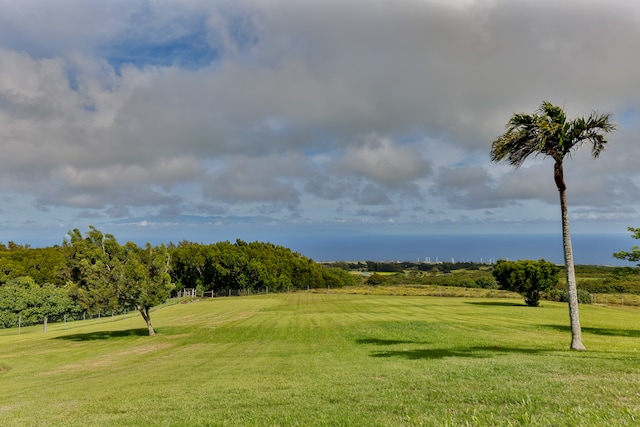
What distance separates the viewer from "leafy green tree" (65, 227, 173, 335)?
3017 cm

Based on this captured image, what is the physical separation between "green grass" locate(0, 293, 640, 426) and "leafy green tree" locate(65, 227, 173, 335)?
3.21 metres

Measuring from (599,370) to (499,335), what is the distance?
1468 centimetres

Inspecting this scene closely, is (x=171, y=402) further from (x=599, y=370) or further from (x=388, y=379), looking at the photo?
(x=599, y=370)

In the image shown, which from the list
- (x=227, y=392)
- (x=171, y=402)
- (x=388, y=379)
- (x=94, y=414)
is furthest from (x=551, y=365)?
(x=94, y=414)

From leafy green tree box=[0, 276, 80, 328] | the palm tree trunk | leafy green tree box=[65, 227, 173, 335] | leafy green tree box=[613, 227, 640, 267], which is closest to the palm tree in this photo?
the palm tree trunk

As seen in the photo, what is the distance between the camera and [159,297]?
31031 millimetres

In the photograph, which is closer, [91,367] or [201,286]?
[91,367]

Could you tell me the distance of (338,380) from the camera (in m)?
12.4

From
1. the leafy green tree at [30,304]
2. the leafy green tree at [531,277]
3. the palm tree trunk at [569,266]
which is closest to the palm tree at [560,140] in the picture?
the palm tree trunk at [569,266]

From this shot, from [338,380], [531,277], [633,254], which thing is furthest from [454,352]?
[531,277]

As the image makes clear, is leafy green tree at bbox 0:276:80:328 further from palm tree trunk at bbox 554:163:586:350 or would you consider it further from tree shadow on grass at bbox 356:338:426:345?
palm tree trunk at bbox 554:163:586:350

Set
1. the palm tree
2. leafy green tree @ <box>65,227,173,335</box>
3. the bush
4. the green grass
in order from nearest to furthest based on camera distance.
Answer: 1. the green grass
2. the palm tree
3. leafy green tree @ <box>65,227,173,335</box>
4. the bush

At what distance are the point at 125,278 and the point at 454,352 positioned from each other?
82.0ft

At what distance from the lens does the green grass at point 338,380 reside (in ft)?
23.6
